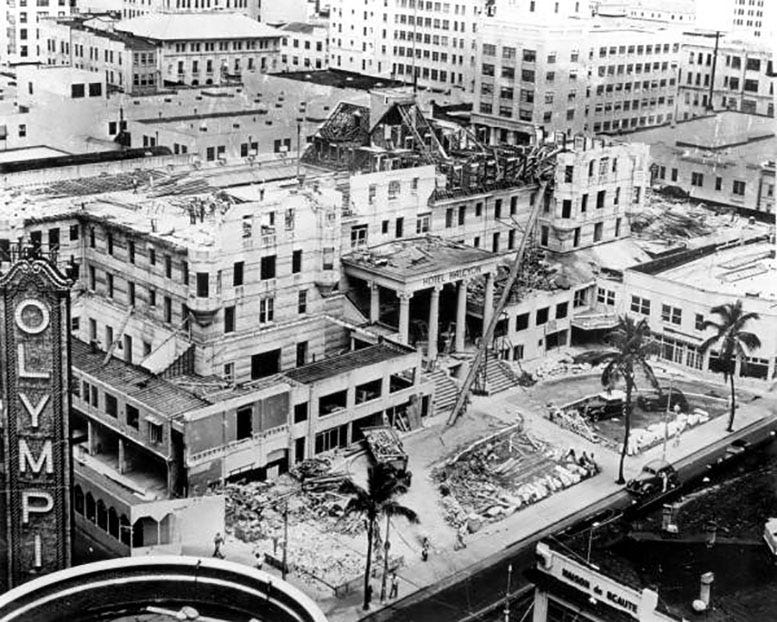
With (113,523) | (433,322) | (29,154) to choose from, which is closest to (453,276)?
(433,322)

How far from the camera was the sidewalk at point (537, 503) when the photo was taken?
7419cm

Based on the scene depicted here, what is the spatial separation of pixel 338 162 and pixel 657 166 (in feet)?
174

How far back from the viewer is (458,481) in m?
86.5

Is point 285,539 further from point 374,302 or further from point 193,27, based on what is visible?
point 193,27

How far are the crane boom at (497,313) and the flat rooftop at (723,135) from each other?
141ft

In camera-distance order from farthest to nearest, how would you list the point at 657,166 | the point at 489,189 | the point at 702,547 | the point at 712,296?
the point at 657,166
the point at 489,189
the point at 712,296
the point at 702,547

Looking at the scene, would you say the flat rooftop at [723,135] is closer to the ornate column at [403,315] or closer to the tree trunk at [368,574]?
the ornate column at [403,315]

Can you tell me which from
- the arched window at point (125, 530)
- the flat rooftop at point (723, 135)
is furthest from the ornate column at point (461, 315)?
the flat rooftop at point (723, 135)

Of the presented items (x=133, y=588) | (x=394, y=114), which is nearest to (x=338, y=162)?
(x=394, y=114)

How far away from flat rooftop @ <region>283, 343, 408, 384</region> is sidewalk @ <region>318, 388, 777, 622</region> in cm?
682

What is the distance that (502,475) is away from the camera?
287 feet

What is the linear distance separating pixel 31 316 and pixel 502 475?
120ft

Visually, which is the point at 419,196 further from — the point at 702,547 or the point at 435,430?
the point at 702,547

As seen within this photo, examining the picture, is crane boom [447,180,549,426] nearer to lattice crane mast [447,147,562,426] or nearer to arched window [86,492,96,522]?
lattice crane mast [447,147,562,426]
